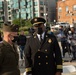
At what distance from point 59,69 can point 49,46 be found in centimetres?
39

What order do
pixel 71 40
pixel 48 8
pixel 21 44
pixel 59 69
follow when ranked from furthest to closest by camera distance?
pixel 48 8
pixel 71 40
pixel 21 44
pixel 59 69

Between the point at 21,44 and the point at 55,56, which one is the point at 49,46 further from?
the point at 21,44

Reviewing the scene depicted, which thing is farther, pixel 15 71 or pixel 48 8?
pixel 48 8

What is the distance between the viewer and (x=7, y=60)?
163 inches

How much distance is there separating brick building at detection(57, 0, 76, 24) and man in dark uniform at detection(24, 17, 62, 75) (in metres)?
83.6

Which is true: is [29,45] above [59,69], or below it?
above

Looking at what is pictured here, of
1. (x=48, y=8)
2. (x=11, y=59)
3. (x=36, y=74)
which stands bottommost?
(x=36, y=74)

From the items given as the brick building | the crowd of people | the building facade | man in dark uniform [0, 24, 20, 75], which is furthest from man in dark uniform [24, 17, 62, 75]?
the building facade

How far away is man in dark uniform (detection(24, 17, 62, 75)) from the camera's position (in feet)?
16.3

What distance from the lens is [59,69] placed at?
492 cm

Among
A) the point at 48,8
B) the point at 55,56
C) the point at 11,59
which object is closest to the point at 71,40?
the point at 55,56

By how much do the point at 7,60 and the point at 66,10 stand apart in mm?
90317

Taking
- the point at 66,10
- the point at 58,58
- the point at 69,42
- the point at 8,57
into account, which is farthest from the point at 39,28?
the point at 66,10

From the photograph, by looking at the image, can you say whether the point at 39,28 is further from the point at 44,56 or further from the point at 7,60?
the point at 7,60
